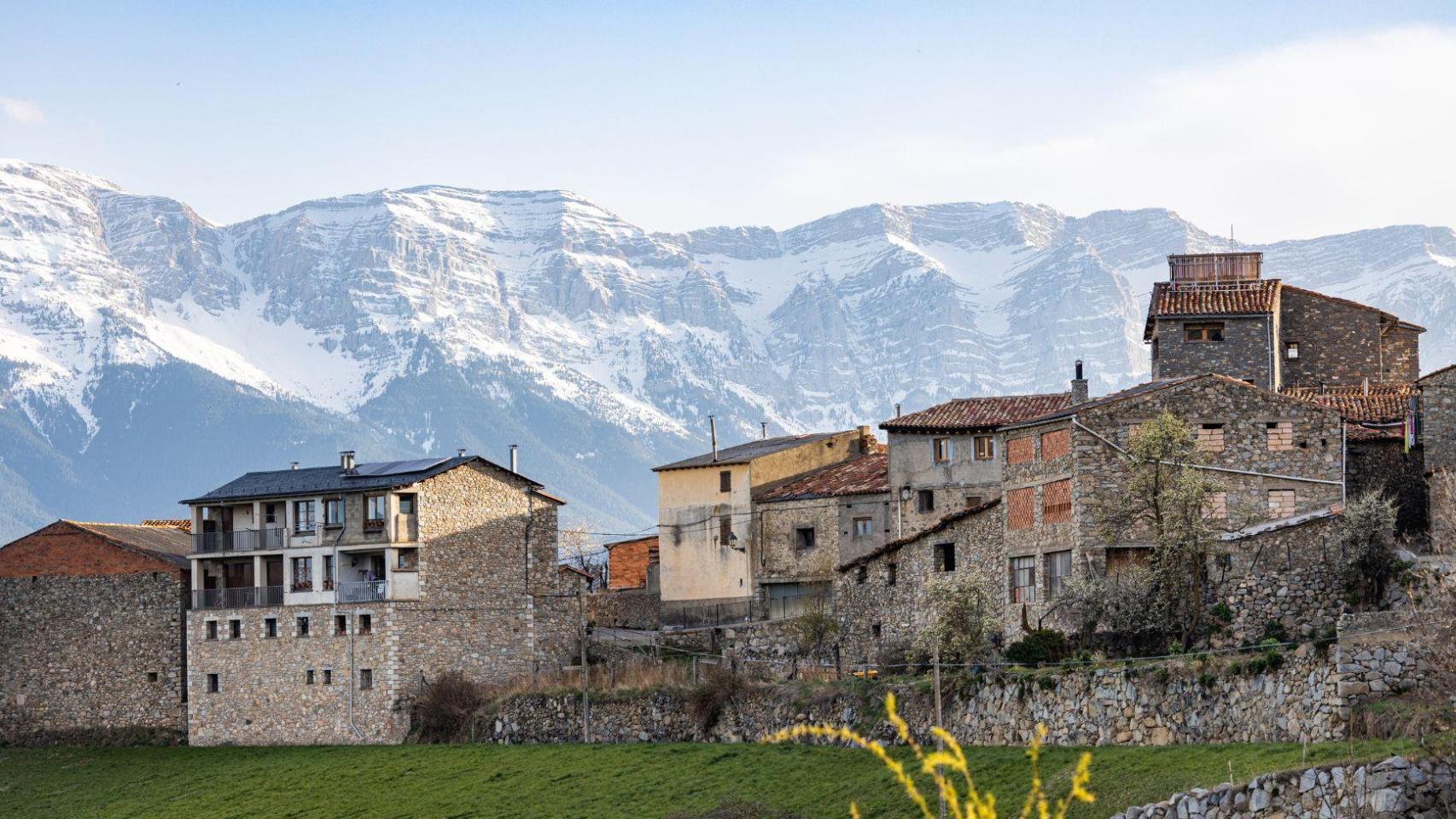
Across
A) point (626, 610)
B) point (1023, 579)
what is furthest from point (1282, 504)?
point (626, 610)

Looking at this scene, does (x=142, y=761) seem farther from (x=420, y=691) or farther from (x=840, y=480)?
(x=840, y=480)

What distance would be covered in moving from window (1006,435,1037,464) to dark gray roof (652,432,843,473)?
77.3 ft

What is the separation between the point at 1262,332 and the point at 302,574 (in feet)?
122

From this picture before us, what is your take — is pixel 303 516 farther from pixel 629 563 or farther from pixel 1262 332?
pixel 1262 332

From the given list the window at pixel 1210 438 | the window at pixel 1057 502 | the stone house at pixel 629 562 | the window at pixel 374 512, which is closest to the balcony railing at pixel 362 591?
the window at pixel 374 512

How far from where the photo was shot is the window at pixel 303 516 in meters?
84.0

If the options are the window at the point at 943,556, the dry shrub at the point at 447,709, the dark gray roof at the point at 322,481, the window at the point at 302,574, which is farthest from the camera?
the window at the point at 302,574

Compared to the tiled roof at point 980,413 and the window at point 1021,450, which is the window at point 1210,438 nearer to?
the window at point 1021,450

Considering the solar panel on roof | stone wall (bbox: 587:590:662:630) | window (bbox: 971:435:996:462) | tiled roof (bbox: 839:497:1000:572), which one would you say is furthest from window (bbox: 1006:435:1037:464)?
stone wall (bbox: 587:590:662:630)

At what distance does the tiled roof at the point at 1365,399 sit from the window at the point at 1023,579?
9637mm

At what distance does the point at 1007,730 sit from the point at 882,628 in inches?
722

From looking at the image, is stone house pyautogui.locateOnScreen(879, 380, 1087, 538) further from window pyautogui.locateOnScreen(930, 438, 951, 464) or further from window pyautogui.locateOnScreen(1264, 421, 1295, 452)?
window pyautogui.locateOnScreen(1264, 421, 1295, 452)

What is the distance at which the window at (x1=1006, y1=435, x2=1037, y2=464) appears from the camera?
65.9m

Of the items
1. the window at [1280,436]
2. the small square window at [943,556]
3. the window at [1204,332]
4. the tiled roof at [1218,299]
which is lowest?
the small square window at [943,556]
